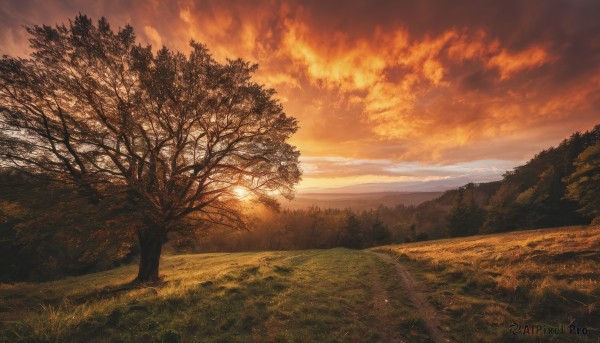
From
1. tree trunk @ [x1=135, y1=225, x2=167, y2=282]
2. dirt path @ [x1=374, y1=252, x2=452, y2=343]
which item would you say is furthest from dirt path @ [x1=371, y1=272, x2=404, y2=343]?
tree trunk @ [x1=135, y1=225, x2=167, y2=282]

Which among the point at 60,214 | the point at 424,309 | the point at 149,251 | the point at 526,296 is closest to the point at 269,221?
the point at 149,251

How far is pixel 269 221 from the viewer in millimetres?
86625

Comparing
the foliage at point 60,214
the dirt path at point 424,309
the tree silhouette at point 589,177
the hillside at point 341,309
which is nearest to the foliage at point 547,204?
the tree silhouette at point 589,177

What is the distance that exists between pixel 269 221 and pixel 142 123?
75666mm

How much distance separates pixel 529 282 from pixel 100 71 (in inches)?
830

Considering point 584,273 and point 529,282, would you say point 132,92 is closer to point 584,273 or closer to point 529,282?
point 529,282

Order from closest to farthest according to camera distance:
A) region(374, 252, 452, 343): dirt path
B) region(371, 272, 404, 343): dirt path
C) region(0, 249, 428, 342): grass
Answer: region(0, 249, 428, 342): grass, region(374, 252, 452, 343): dirt path, region(371, 272, 404, 343): dirt path

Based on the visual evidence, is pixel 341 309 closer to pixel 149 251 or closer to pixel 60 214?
pixel 149 251

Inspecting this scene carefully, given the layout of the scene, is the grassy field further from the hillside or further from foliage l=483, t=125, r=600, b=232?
foliage l=483, t=125, r=600, b=232

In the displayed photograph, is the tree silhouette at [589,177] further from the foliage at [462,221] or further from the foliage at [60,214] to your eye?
the foliage at [60,214]

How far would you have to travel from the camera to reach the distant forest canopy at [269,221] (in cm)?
Result: 1232

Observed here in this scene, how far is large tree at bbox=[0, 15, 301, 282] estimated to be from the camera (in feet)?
36.7

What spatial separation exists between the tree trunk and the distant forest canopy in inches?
31.1

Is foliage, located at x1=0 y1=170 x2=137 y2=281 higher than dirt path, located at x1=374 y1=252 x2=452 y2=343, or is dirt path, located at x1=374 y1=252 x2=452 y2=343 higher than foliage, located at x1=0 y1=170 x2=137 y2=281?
foliage, located at x1=0 y1=170 x2=137 y2=281
